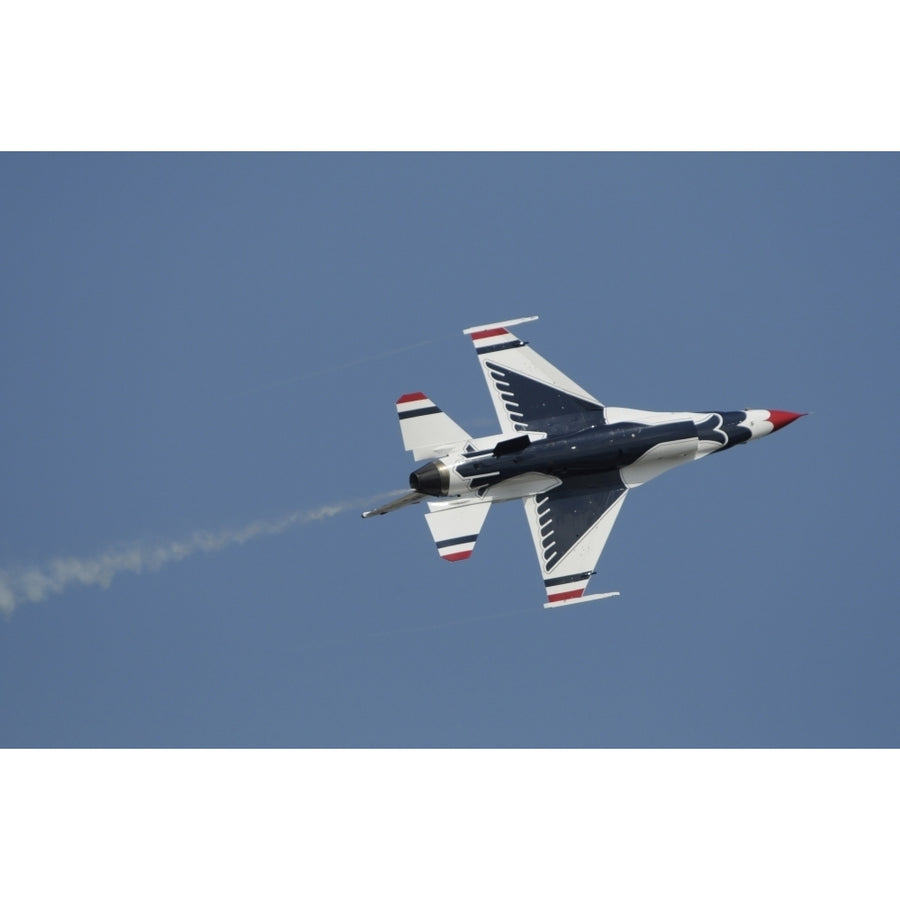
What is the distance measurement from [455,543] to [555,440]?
3025 mm

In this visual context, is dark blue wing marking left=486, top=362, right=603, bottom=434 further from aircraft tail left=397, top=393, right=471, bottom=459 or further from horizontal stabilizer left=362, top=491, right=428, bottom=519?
horizontal stabilizer left=362, top=491, right=428, bottom=519

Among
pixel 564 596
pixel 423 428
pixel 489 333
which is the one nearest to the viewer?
pixel 423 428

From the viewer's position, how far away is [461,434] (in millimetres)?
33500

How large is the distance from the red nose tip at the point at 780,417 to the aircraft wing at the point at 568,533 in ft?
13.9

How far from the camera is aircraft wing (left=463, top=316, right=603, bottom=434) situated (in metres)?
34.5

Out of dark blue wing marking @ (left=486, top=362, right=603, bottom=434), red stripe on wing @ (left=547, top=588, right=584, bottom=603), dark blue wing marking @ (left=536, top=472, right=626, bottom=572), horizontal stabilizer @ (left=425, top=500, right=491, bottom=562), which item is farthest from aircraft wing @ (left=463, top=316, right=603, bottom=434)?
red stripe on wing @ (left=547, top=588, right=584, bottom=603)

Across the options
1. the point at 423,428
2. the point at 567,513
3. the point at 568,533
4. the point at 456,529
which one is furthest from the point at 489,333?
the point at 568,533

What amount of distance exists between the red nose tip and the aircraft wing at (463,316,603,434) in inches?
165

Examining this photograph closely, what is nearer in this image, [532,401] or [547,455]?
[547,455]

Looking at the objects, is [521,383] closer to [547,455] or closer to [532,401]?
[532,401]

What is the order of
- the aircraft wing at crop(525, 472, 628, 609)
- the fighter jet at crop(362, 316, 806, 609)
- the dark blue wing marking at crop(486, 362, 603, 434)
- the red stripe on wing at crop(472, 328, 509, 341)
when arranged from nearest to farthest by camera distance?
the fighter jet at crop(362, 316, 806, 609) < the aircraft wing at crop(525, 472, 628, 609) < the dark blue wing marking at crop(486, 362, 603, 434) < the red stripe on wing at crop(472, 328, 509, 341)

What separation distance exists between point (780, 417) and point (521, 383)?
6.06m

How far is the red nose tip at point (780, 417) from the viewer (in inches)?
1412

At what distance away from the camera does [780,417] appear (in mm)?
35906
